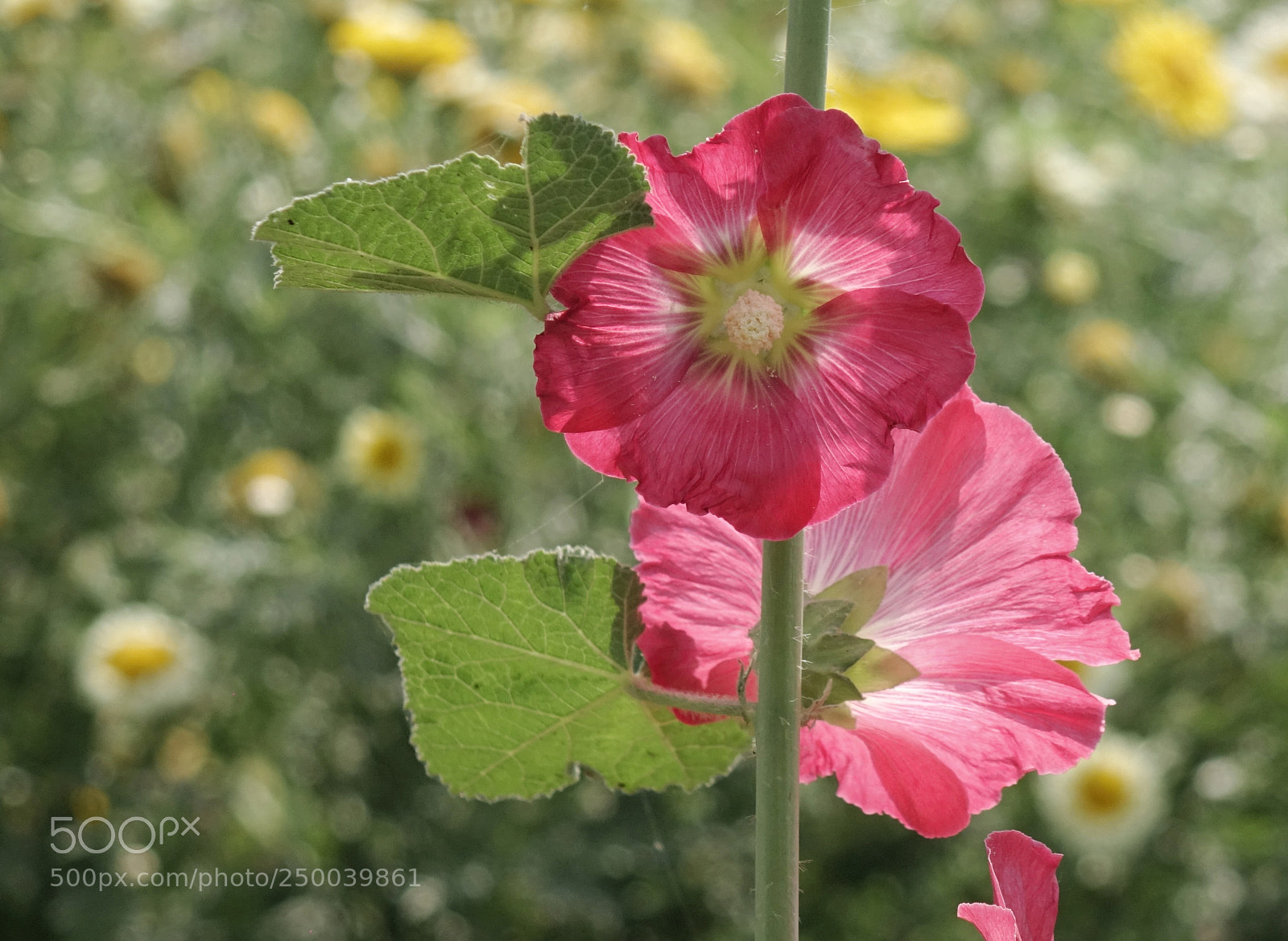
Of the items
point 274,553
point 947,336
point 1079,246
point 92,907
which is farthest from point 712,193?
point 1079,246

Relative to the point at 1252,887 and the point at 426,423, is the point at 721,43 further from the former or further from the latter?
the point at 1252,887

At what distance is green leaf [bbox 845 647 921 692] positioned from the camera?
0.30 meters

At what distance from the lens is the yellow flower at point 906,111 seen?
158 centimetres

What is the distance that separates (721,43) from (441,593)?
71.0 inches

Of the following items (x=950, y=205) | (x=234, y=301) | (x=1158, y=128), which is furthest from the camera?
(x=1158, y=128)

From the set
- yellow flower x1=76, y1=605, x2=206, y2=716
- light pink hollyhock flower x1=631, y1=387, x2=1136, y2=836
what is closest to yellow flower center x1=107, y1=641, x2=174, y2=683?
yellow flower x1=76, y1=605, x2=206, y2=716

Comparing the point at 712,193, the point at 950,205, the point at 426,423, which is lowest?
the point at 712,193

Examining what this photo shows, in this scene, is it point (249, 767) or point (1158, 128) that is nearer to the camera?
point (249, 767)

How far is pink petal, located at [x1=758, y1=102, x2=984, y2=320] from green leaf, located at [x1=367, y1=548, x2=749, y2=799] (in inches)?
3.8

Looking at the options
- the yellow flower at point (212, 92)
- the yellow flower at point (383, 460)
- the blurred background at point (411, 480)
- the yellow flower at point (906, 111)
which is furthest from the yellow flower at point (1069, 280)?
the yellow flower at point (212, 92)

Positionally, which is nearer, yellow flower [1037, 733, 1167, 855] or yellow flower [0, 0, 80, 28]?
yellow flower [1037, 733, 1167, 855]

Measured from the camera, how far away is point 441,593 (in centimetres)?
31

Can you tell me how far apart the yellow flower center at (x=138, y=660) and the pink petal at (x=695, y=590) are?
1184 millimetres

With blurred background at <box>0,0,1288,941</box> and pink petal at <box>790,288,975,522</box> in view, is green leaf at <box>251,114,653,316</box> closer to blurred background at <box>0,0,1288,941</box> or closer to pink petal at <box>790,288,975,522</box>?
pink petal at <box>790,288,975,522</box>
